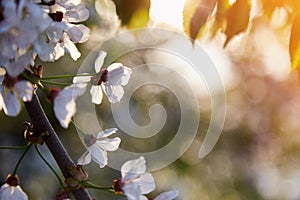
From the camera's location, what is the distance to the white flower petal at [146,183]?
25.0 inches

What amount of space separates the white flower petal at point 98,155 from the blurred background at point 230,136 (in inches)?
90.9

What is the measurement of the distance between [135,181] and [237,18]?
0.70 feet

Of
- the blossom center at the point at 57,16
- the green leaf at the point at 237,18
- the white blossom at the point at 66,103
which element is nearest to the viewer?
the white blossom at the point at 66,103

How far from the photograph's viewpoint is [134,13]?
27.9 inches

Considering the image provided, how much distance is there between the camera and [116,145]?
0.70 meters

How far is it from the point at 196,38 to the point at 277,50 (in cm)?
304

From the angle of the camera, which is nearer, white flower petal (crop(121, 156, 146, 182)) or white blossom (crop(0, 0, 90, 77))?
white blossom (crop(0, 0, 90, 77))

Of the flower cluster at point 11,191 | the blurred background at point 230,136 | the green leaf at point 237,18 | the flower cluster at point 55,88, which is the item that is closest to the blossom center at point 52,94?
the flower cluster at point 55,88

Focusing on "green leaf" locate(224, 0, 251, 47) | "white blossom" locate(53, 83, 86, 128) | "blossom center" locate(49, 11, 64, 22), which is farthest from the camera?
"green leaf" locate(224, 0, 251, 47)

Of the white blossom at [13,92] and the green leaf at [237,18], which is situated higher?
the green leaf at [237,18]

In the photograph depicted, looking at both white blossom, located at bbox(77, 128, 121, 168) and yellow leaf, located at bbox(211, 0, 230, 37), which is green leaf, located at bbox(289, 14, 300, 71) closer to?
yellow leaf, located at bbox(211, 0, 230, 37)

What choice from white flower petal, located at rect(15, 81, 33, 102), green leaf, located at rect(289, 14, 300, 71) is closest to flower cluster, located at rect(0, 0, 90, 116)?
white flower petal, located at rect(15, 81, 33, 102)

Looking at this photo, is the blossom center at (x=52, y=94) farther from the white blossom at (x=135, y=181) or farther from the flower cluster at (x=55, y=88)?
the white blossom at (x=135, y=181)

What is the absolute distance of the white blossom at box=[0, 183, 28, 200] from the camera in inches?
24.7
